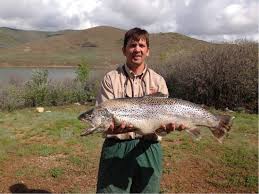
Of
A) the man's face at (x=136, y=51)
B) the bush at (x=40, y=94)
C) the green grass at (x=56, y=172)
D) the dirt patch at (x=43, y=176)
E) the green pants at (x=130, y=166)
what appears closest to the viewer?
the man's face at (x=136, y=51)

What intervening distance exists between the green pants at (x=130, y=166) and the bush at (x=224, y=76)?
1458 centimetres

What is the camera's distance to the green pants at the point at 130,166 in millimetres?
4180

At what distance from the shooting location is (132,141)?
13.7ft

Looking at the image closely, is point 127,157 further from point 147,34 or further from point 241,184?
point 241,184

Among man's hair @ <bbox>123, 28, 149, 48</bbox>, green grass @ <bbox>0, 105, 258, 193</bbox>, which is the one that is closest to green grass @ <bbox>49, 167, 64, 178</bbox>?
green grass @ <bbox>0, 105, 258, 193</bbox>

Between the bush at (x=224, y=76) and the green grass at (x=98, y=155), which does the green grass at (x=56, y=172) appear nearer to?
the green grass at (x=98, y=155)

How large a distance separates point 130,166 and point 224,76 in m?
15.2

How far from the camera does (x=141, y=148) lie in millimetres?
4207

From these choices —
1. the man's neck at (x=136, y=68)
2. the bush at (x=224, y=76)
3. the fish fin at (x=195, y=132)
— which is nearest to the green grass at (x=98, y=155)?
the fish fin at (x=195, y=132)

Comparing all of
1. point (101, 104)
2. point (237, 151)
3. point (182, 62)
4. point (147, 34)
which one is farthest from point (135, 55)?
point (182, 62)

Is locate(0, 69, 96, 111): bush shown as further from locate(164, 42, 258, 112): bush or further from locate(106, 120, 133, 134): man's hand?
locate(106, 120, 133, 134): man's hand

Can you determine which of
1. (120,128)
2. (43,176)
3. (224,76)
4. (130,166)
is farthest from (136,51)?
(224,76)

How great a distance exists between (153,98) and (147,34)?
644 mm

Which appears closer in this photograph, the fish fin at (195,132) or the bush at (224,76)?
the fish fin at (195,132)
